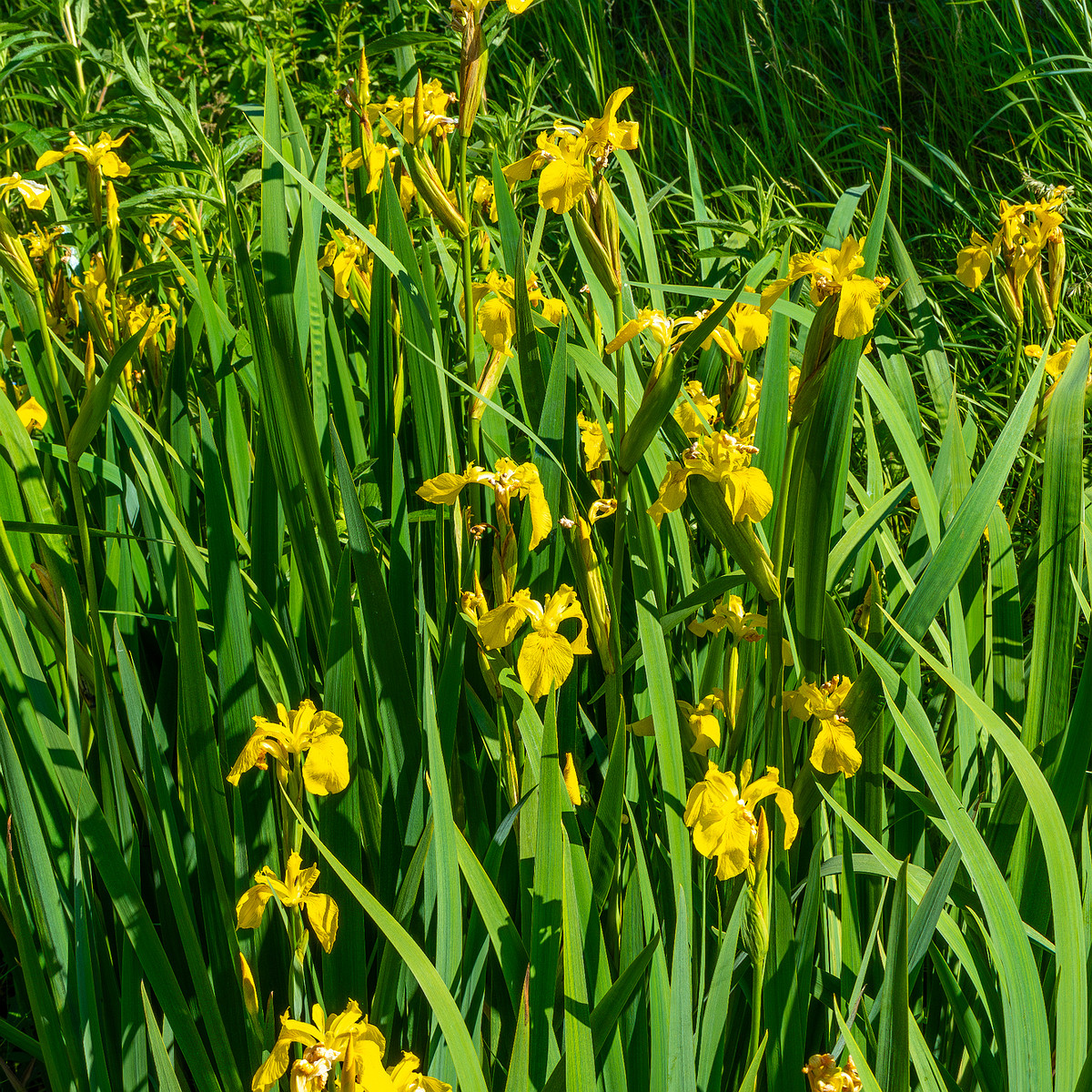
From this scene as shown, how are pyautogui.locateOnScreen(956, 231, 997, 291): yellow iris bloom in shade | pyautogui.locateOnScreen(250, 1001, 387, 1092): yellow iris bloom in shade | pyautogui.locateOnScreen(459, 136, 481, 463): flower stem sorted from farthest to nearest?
pyautogui.locateOnScreen(956, 231, 997, 291): yellow iris bloom in shade < pyautogui.locateOnScreen(459, 136, 481, 463): flower stem < pyautogui.locateOnScreen(250, 1001, 387, 1092): yellow iris bloom in shade

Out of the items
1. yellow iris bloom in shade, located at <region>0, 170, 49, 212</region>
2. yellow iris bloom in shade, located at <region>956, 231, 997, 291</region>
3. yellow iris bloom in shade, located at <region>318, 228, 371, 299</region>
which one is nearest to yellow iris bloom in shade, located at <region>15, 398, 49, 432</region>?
yellow iris bloom in shade, located at <region>0, 170, 49, 212</region>

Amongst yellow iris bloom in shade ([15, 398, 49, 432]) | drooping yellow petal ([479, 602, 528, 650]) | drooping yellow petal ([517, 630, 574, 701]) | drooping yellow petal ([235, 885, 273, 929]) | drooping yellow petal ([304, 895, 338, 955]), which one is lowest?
drooping yellow petal ([304, 895, 338, 955])

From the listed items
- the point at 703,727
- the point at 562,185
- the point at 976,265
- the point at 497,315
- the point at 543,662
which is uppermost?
the point at 562,185

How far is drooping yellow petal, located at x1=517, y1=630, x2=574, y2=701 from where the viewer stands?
78 cm

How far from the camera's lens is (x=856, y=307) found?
0.70 m

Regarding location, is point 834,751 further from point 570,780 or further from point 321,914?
point 321,914

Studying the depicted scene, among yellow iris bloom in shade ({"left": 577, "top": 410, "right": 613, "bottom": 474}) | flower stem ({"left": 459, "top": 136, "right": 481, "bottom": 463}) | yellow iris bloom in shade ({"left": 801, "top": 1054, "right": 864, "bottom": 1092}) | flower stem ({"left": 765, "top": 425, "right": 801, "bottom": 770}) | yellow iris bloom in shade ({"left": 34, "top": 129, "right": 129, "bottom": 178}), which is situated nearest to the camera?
yellow iris bloom in shade ({"left": 801, "top": 1054, "right": 864, "bottom": 1092})

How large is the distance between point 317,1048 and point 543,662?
1.09 ft

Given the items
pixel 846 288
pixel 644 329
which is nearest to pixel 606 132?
pixel 644 329

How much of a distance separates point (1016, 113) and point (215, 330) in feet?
8.45

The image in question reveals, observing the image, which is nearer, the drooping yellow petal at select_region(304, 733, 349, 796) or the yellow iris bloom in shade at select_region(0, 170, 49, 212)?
the drooping yellow petal at select_region(304, 733, 349, 796)

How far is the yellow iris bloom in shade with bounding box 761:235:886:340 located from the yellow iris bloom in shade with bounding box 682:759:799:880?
1.14 ft

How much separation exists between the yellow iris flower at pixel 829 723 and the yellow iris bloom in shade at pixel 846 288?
295 millimetres

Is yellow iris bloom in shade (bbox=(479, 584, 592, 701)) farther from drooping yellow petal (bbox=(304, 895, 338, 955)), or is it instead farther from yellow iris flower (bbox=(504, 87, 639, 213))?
yellow iris flower (bbox=(504, 87, 639, 213))
